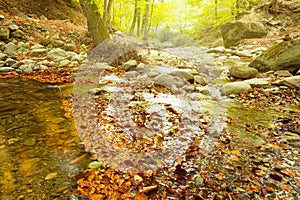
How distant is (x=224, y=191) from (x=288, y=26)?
15076mm

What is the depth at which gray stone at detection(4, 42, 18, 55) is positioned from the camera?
27.0 feet

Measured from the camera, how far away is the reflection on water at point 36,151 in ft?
6.59

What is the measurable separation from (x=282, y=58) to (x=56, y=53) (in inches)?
335

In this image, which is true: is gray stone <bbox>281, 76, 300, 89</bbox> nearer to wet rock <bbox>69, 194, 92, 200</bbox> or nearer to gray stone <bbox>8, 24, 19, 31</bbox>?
wet rock <bbox>69, 194, 92, 200</bbox>

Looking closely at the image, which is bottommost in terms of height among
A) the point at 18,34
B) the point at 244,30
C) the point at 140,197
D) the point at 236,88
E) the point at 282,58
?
the point at 140,197

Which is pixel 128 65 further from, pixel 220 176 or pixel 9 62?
pixel 220 176

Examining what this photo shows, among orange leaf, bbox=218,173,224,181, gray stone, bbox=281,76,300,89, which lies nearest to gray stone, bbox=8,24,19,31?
orange leaf, bbox=218,173,224,181

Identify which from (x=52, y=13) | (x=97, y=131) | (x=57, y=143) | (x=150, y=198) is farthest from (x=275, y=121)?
(x=52, y=13)

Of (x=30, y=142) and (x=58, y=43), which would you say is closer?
(x=30, y=142)

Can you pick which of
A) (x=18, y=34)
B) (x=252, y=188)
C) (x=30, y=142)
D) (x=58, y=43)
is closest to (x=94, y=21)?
(x=58, y=43)

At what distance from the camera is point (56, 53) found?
884cm

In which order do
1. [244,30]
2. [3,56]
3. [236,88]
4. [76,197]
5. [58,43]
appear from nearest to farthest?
[76,197]
[236,88]
[3,56]
[58,43]
[244,30]

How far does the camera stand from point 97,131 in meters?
3.21


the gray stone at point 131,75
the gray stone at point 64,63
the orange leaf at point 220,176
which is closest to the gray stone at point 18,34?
the gray stone at point 64,63
